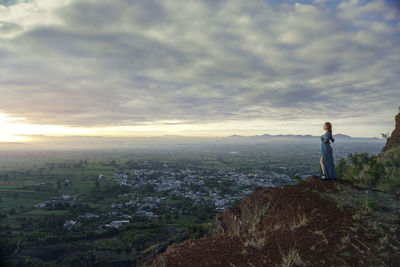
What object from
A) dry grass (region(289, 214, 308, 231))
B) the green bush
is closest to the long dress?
the green bush

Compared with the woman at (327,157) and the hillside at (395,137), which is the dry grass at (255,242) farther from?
the hillside at (395,137)

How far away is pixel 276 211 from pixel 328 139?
14.7 feet

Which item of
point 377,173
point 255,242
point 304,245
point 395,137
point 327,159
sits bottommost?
point 255,242

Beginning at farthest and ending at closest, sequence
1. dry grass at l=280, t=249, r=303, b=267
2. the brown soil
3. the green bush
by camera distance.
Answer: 1. the green bush
2. the brown soil
3. dry grass at l=280, t=249, r=303, b=267

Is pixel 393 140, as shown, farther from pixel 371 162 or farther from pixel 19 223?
pixel 19 223

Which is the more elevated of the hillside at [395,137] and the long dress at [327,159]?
the hillside at [395,137]

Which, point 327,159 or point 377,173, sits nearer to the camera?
point 327,159

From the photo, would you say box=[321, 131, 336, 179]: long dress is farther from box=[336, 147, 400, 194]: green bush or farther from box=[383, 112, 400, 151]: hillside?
box=[383, 112, 400, 151]: hillside

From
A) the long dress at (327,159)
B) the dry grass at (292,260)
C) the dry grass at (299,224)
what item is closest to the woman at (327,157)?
the long dress at (327,159)

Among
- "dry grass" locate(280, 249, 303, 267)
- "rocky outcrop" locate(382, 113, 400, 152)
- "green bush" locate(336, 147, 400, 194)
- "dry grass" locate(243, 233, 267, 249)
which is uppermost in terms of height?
"rocky outcrop" locate(382, 113, 400, 152)

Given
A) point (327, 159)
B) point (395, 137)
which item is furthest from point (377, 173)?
point (395, 137)

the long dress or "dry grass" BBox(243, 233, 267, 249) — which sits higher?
the long dress

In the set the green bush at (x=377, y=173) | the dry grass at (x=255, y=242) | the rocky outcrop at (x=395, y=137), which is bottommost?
the dry grass at (x=255, y=242)

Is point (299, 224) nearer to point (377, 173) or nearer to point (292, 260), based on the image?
point (292, 260)
